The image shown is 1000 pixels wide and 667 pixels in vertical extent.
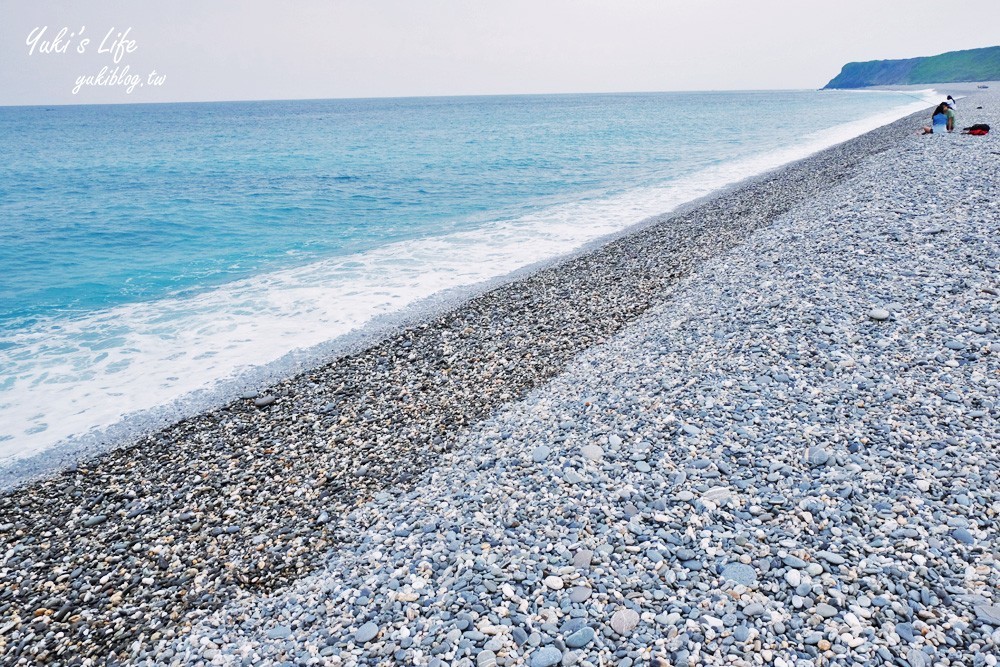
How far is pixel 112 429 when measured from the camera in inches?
362

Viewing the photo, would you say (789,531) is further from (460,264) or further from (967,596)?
(460,264)

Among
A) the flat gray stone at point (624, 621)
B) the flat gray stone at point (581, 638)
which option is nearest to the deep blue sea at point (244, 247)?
the flat gray stone at point (581, 638)

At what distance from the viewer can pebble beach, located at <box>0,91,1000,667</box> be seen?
4.46 m

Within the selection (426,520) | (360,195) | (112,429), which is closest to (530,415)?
(426,520)

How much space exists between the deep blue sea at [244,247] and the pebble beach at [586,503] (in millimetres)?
2721

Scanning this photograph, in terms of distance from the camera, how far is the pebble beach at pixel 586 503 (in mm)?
4457

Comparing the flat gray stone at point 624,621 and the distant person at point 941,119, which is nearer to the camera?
the flat gray stone at point 624,621

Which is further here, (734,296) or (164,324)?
(164,324)

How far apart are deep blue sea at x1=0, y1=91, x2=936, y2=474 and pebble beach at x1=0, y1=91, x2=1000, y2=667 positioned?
2.72 metres

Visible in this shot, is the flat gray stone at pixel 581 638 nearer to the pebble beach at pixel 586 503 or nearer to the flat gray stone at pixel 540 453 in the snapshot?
the pebble beach at pixel 586 503

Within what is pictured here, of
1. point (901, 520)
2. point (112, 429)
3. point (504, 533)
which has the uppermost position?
point (901, 520)

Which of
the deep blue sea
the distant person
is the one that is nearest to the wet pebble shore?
the deep blue sea

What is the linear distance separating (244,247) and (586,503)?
1894cm

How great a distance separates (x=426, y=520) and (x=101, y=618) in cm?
294
